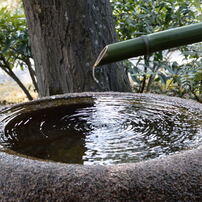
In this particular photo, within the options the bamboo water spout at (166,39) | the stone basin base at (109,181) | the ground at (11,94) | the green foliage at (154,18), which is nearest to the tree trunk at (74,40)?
the green foliage at (154,18)

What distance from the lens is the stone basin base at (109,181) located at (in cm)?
103

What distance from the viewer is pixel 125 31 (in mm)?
3738

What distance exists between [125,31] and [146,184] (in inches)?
113

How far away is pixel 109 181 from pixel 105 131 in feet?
1.91

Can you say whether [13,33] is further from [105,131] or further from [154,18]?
[105,131]

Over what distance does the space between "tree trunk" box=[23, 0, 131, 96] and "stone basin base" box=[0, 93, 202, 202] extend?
5.57 ft

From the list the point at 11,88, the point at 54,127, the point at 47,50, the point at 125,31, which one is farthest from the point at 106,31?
the point at 11,88

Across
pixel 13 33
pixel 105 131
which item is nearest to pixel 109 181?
pixel 105 131

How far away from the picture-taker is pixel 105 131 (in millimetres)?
1620

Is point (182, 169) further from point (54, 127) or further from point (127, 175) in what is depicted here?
point (54, 127)

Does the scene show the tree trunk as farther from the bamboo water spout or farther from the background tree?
the bamboo water spout

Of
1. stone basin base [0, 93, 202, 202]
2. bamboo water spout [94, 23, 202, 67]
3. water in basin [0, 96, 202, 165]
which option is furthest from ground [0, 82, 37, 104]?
bamboo water spout [94, 23, 202, 67]

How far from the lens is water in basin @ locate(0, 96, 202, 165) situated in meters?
1.34

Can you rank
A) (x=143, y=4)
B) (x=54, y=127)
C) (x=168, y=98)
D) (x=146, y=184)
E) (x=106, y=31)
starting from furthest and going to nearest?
(x=143, y=4) → (x=106, y=31) → (x=168, y=98) → (x=54, y=127) → (x=146, y=184)
